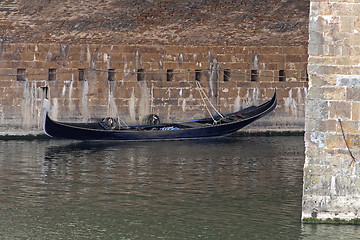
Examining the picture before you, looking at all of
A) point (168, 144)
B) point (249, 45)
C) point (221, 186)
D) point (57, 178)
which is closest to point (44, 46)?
point (168, 144)

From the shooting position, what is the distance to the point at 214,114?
67.6ft

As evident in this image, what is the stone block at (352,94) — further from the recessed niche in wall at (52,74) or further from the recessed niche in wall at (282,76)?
the recessed niche in wall at (282,76)

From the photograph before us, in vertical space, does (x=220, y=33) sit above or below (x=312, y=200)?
above

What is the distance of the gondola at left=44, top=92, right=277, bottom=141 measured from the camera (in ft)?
60.5

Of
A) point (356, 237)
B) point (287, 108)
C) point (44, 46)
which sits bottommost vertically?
point (356, 237)

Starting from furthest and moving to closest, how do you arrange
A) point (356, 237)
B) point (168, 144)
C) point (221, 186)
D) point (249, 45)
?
point (249, 45)
point (168, 144)
point (221, 186)
point (356, 237)

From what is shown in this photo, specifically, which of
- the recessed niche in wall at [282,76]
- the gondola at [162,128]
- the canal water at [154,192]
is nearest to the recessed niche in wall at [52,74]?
the gondola at [162,128]

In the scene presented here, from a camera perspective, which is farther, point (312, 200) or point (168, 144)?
point (168, 144)

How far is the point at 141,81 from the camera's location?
20.1m

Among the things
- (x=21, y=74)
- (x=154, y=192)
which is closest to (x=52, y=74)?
(x=21, y=74)

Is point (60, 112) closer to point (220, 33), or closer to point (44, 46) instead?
point (44, 46)

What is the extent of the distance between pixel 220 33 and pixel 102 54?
280 centimetres

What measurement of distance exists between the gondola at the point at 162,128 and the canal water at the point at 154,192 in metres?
0.36

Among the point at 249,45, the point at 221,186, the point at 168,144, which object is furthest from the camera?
the point at 249,45
